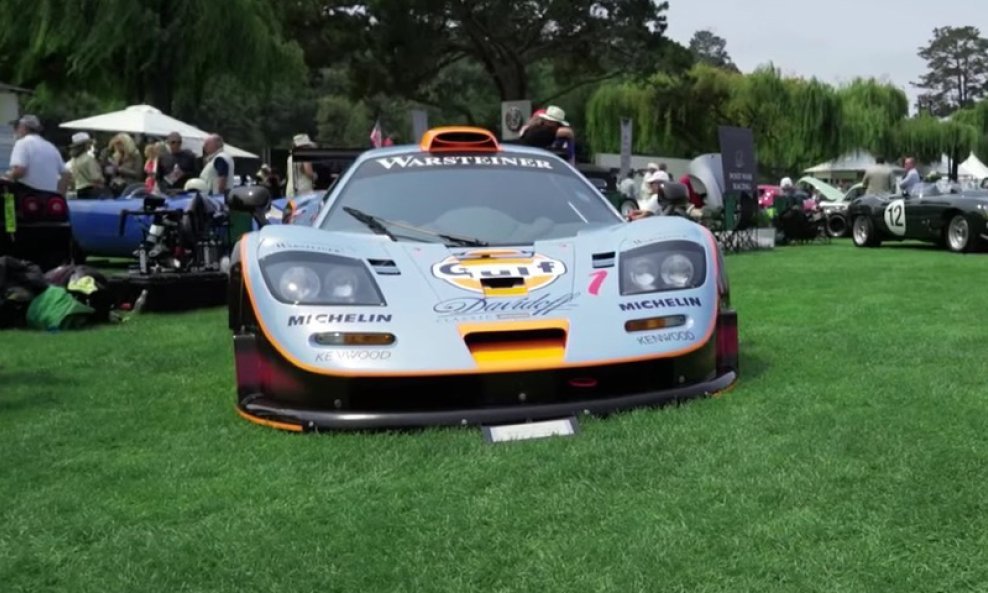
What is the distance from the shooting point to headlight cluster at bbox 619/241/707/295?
398 cm

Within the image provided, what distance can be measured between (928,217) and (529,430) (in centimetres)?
1269

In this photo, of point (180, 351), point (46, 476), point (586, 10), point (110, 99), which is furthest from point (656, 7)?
point (46, 476)

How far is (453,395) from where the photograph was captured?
3537 millimetres

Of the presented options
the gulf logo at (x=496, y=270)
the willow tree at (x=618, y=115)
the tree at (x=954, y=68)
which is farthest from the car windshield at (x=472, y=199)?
the tree at (x=954, y=68)

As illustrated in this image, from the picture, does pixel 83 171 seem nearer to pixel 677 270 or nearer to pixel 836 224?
pixel 677 270

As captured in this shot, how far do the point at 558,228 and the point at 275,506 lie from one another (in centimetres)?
236

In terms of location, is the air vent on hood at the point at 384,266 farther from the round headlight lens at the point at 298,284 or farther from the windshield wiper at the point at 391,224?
the windshield wiper at the point at 391,224

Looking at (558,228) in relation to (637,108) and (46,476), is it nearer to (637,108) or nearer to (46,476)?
(46,476)

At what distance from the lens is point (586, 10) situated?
3316cm

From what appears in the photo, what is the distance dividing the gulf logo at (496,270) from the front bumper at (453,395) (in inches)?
18.3

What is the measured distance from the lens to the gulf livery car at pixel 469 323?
11.6 ft

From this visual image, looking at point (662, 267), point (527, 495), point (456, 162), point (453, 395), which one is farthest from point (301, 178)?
point (527, 495)

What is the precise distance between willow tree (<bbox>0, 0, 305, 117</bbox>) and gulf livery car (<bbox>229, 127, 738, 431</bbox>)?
18.1 m

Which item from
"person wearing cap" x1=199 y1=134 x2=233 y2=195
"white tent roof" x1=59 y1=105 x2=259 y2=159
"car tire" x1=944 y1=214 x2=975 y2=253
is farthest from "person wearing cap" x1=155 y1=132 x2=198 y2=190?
"car tire" x1=944 y1=214 x2=975 y2=253
